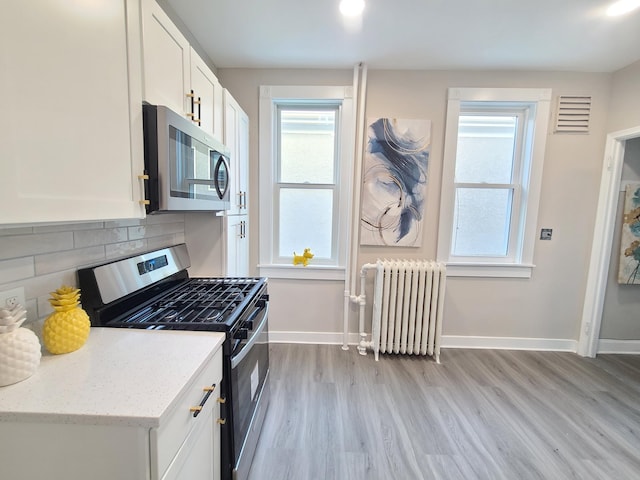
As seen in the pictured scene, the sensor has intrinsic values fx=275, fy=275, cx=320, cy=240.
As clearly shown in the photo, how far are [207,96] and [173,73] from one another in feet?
1.21

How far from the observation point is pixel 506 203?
106 inches

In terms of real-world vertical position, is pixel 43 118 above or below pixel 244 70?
below

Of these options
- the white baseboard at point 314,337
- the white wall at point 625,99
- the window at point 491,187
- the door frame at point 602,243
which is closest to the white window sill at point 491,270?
the window at point 491,187

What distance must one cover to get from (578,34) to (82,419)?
→ 3.31 metres

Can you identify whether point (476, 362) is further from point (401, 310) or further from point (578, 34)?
point (578, 34)

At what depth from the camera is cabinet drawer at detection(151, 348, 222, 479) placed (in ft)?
2.24

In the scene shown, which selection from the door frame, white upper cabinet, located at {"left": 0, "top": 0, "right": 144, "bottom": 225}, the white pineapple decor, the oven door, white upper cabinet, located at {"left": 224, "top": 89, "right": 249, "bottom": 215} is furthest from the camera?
the door frame

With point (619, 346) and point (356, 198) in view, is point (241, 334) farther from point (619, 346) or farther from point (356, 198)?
point (619, 346)

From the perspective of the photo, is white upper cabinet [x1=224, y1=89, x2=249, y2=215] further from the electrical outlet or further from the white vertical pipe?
the electrical outlet

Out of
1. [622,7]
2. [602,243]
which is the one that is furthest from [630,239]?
[622,7]

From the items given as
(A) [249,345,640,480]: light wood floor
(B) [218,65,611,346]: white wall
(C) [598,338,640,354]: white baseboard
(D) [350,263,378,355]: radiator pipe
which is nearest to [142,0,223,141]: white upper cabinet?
(B) [218,65,611,346]: white wall

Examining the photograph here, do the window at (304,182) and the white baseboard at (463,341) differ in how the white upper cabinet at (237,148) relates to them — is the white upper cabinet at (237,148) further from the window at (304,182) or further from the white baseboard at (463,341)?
the white baseboard at (463,341)

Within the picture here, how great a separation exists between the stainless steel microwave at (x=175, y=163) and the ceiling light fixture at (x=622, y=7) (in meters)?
2.57

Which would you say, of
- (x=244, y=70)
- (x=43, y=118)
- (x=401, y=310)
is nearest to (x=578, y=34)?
(x=401, y=310)
